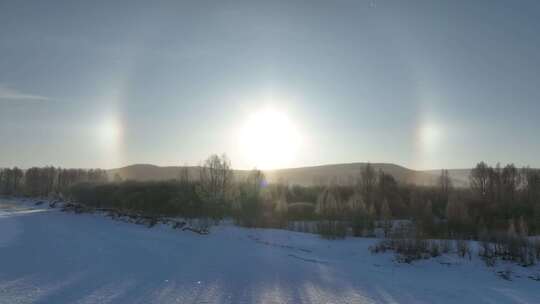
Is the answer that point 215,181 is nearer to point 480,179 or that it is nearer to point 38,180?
point 480,179

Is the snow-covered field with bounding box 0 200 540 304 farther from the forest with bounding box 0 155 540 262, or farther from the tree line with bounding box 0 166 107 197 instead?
the tree line with bounding box 0 166 107 197

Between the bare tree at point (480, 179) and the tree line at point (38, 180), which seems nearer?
the bare tree at point (480, 179)

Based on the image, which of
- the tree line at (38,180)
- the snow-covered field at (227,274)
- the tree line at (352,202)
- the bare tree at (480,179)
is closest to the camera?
the snow-covered field at (227,274)

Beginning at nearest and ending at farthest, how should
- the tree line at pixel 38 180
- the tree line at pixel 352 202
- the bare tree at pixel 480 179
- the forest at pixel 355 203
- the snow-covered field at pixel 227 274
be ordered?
the snow-covered field at pixel 227 274 → the forest at pixel 355 203 → the tree line at pixel 352 202 → the bare tree at pixel 480 179 → the tree line at pixel 38 180

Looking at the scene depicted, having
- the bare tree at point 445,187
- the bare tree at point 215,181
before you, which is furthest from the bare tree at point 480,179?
the bare tree at point 215,181

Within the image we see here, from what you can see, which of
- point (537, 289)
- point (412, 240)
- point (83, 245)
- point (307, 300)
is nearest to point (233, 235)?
point (83, 245)

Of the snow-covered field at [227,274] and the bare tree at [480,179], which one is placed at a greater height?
the bare tree at [480,179]

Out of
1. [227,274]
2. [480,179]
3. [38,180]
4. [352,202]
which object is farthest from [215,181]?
[38,180]

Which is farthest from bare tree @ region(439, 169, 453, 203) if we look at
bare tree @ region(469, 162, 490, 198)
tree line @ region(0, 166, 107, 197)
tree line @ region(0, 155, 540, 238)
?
tree line @ region(0, 166, 107, 197)

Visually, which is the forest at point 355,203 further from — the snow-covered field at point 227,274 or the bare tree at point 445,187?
the snow-covered field at point 227,274
